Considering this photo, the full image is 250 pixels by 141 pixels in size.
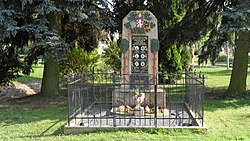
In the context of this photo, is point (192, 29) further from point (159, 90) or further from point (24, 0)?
point (24, 0)

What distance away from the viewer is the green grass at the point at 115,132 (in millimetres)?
6703

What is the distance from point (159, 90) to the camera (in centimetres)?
969

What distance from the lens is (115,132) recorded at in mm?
6992

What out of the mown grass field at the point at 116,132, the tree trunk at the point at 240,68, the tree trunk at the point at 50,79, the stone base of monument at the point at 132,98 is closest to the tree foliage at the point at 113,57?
the tree trunk at the point at 50,79

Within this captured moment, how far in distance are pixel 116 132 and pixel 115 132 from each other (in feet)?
0.07

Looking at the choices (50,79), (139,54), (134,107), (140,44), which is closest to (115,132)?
(134,107)

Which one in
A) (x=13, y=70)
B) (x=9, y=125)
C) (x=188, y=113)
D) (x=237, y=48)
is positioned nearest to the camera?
(x=9, y=125)

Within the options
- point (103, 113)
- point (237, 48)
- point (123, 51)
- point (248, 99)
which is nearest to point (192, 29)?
point (237, 48)

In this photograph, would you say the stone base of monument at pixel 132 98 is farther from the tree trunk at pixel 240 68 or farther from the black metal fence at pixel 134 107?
the tree trunk at pixel 240 68

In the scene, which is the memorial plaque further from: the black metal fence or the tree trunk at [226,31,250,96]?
the tree trunk at [226,31,250,96]

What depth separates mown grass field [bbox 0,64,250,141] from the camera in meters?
6.70

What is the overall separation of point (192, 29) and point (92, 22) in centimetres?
467

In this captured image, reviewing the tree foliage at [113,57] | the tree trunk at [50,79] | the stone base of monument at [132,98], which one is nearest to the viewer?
the stone base of monument at [132,98]

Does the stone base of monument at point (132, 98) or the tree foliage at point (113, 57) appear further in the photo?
the tree foliage at point (113, 57)
